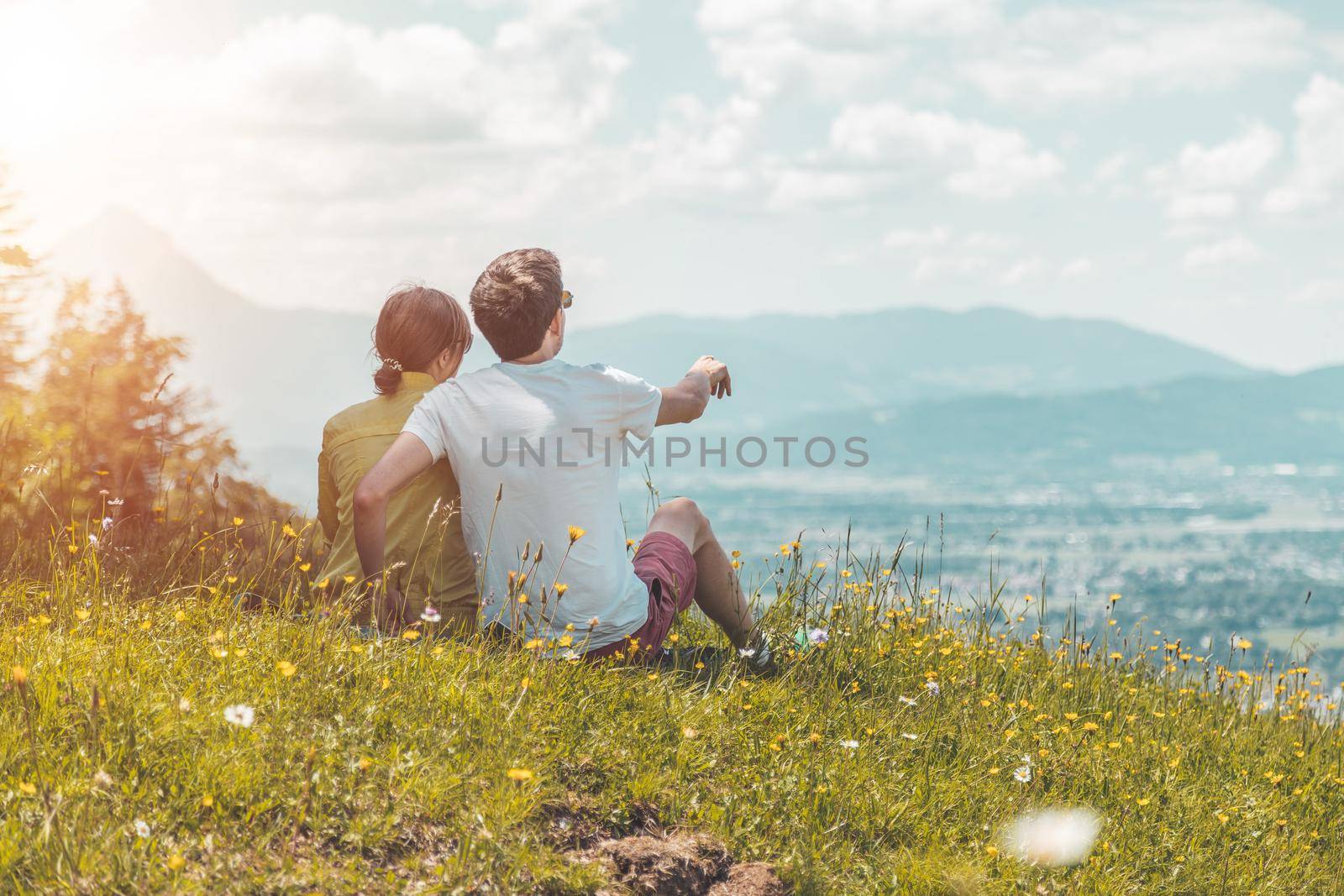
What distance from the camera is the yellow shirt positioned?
4.20 meters

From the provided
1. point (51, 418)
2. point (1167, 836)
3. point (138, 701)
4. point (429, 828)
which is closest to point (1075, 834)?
point (1167, 836)

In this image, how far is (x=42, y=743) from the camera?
9.57 feet

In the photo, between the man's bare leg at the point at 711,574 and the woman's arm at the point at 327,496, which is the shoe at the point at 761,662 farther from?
the woman's arm at the point at 327,496

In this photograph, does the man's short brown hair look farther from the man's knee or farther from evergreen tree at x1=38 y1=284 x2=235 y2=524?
evergreen tree at x1=38 y1=284 x2=235 y2=524

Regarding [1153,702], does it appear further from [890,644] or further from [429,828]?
[429,828]

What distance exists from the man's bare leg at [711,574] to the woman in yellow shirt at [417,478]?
830 mm

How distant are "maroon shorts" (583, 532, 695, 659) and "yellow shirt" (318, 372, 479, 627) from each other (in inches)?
25.9

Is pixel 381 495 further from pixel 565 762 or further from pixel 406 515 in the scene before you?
pixel 565 762

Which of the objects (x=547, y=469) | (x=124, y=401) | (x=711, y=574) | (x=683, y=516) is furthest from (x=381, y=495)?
(x=124, y=401)

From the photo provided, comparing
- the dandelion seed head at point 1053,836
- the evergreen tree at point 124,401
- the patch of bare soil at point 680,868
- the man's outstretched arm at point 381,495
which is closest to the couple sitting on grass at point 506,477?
the man's outstretched arm at point 381,495

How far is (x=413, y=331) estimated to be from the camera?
4.32 meters

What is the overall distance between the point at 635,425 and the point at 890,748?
5.03ft

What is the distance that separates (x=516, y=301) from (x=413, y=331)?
0.55 metres

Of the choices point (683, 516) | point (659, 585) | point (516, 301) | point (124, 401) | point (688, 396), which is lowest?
point (659, 585)
